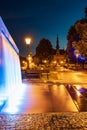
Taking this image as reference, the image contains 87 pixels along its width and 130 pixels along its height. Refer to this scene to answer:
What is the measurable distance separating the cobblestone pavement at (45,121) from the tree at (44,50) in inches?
3241

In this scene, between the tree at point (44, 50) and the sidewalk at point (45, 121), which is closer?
the sidewalk at point (45, 121)

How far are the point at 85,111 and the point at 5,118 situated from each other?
3.28m

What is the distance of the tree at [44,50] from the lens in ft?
309

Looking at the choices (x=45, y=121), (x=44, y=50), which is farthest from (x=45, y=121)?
(x=44, y=50)

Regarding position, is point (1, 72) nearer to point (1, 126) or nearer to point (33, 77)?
point (1, 126)

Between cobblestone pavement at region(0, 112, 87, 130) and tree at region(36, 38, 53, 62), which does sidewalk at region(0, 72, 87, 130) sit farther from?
tree at region(36, 38, 53, 62)

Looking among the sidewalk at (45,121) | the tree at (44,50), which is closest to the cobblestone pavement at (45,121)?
the sidewalk at (45,121)

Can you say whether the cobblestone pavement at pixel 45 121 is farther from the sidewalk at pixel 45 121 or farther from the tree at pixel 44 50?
the tree at pixel 44 50

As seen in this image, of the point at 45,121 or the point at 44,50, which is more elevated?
the point at 44,50

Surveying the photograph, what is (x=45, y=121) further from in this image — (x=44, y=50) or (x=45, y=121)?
(x=44, y=50)

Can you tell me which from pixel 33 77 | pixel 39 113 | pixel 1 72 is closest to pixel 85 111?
pixel 39 113

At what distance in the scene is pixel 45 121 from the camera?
971cm

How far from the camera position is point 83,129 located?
28.2 feet

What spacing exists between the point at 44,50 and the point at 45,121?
282 ft
